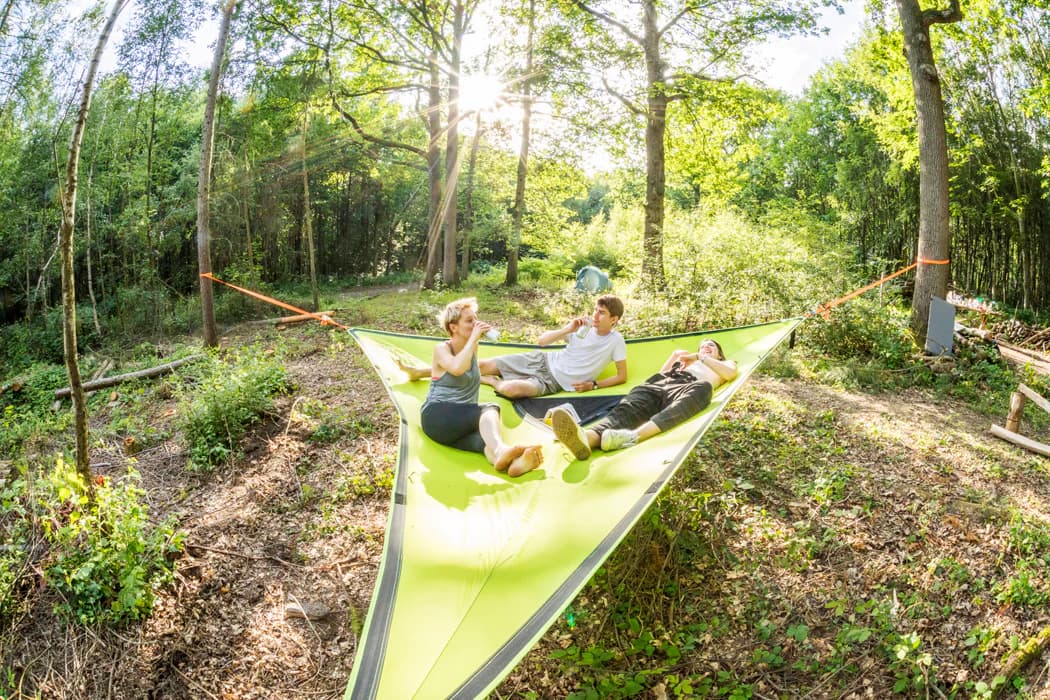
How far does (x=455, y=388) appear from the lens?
2.81 m

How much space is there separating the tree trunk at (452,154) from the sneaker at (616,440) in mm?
8060

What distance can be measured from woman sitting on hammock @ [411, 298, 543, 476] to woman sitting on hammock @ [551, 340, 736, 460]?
17 centimetres

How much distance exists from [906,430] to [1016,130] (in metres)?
7.88

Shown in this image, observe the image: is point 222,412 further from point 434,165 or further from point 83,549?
point 434,165

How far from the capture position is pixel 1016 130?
8.80m

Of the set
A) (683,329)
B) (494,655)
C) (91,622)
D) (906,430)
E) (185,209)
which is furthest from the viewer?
(185,209)

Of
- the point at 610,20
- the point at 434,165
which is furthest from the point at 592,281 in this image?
the point at 434,165

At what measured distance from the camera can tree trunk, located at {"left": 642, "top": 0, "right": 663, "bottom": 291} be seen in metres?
6.84

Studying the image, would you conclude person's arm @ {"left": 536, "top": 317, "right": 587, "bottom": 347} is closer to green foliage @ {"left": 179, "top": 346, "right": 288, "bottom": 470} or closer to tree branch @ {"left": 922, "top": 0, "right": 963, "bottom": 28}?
green foliage @ {"left": 179, "top": 346, "right": 288, "bottom": 470}

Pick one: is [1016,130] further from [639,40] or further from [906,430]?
[906,430]

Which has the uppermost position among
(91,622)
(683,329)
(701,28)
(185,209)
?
(701,28)

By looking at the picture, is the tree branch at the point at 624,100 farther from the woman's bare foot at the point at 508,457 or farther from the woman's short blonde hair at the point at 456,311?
the woman's bare foot at the point at 508,457

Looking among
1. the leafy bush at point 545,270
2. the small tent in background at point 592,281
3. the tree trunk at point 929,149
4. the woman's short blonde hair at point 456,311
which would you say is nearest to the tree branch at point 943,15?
the tree trunk at point 929,149

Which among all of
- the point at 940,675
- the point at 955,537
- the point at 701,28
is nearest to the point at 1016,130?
the point at 701,28
